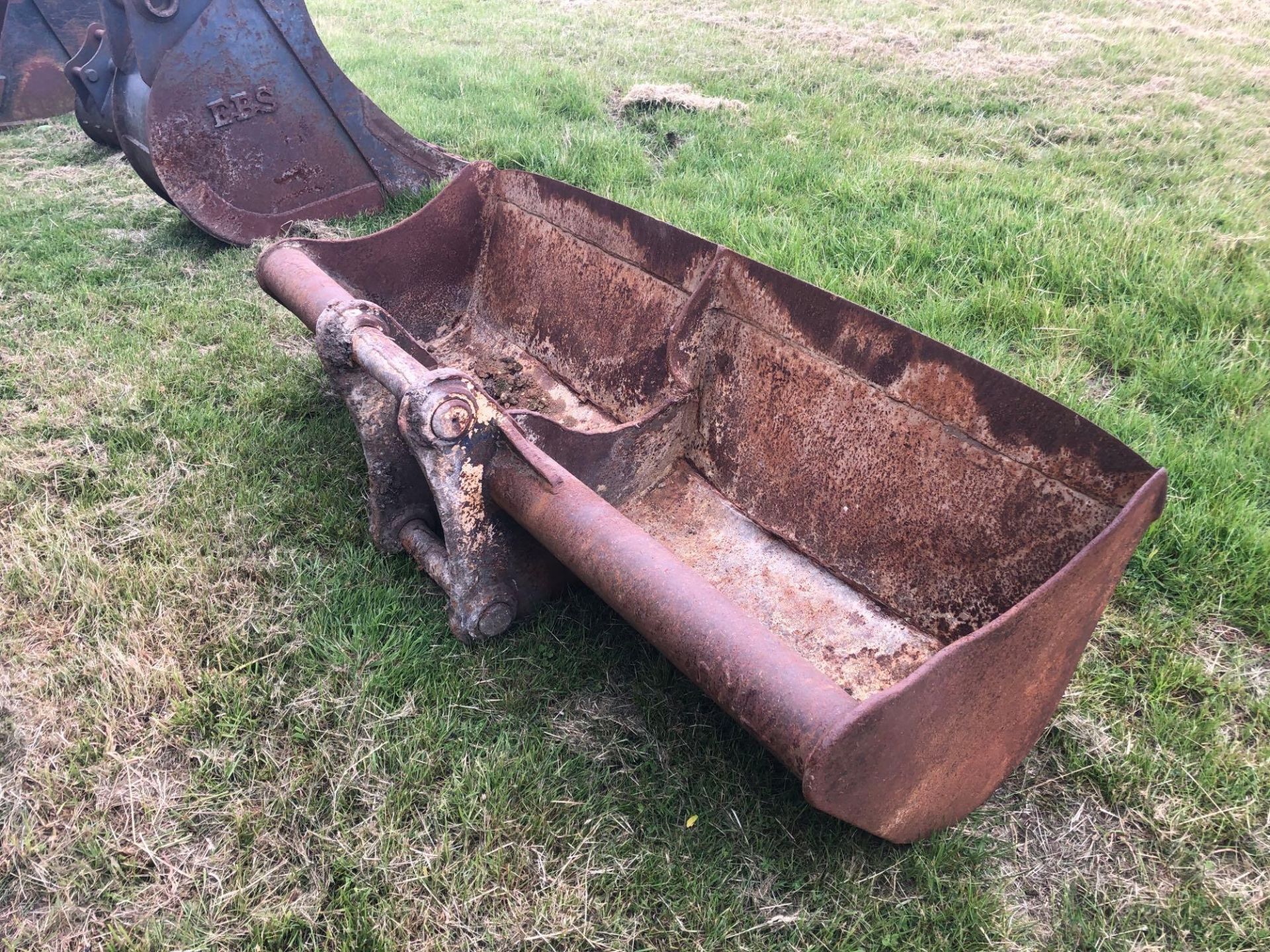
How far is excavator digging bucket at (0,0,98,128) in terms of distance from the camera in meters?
7.19

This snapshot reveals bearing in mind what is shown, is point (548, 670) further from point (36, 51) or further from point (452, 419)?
point (36, 51)

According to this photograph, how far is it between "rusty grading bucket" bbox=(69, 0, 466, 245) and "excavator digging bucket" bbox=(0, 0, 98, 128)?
298cm

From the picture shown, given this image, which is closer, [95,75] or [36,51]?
[95,75]

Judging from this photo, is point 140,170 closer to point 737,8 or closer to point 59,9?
point 59,9

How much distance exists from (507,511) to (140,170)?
4.21 metres

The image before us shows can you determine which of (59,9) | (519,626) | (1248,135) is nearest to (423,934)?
(519,626)

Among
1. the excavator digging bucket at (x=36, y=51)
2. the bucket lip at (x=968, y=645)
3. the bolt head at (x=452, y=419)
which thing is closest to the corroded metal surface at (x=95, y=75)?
the excavator digging bucket at (x=36, y=51)

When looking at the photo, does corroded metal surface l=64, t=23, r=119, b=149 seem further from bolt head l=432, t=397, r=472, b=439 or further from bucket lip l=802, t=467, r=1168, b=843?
bucket lip l=802, t=467, r=1168, b=843

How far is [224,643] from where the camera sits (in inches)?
99.0

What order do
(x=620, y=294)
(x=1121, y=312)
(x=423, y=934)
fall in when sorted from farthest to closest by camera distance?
(x=1121, y=312), (x=620, y=294), (x=423, y=934)

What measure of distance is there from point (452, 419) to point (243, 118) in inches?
136

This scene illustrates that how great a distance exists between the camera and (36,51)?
738cm

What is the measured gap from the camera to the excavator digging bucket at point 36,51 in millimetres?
7191

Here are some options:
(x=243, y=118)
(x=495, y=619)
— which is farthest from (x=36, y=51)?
(x=495, y=619)
